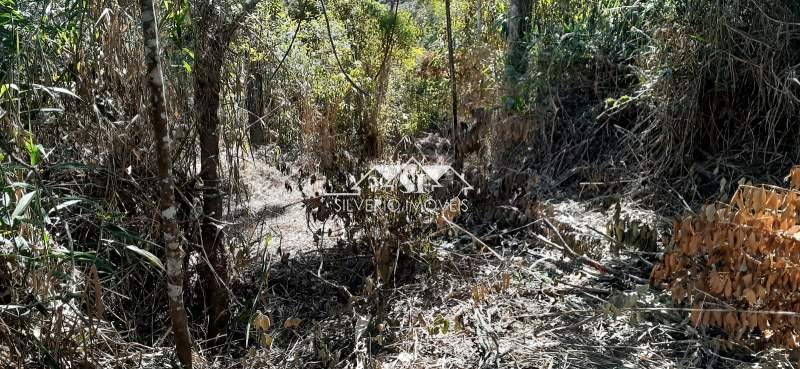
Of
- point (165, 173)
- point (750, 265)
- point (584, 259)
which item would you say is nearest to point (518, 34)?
point (584, 259)

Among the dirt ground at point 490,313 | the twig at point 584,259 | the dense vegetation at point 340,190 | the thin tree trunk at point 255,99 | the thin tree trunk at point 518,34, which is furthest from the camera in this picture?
the thin tree trunk at point 518,34

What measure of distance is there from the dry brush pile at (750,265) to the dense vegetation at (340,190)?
0.04 meters

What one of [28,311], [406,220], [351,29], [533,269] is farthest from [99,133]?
[351,29]

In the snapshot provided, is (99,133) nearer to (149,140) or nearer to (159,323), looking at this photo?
(149,140)

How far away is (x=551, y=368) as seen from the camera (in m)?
2.76

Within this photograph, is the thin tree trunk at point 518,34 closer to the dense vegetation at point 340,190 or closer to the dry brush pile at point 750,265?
the dense vegetation at point 340,190

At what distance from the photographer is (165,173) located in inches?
87.7

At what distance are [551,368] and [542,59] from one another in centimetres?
350

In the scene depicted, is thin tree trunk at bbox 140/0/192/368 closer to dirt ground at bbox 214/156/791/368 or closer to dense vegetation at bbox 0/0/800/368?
dense vegetation at bbox 0/0/800/368

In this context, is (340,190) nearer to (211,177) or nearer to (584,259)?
(211,177)

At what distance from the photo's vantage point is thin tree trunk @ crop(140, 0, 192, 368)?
2.13 m

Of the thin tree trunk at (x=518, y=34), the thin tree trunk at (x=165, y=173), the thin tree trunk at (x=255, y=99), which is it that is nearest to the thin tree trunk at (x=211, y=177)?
the thin tree trunk at (x=255, y=99)

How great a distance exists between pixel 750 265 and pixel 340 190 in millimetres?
2188

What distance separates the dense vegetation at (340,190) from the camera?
2.42 metres
